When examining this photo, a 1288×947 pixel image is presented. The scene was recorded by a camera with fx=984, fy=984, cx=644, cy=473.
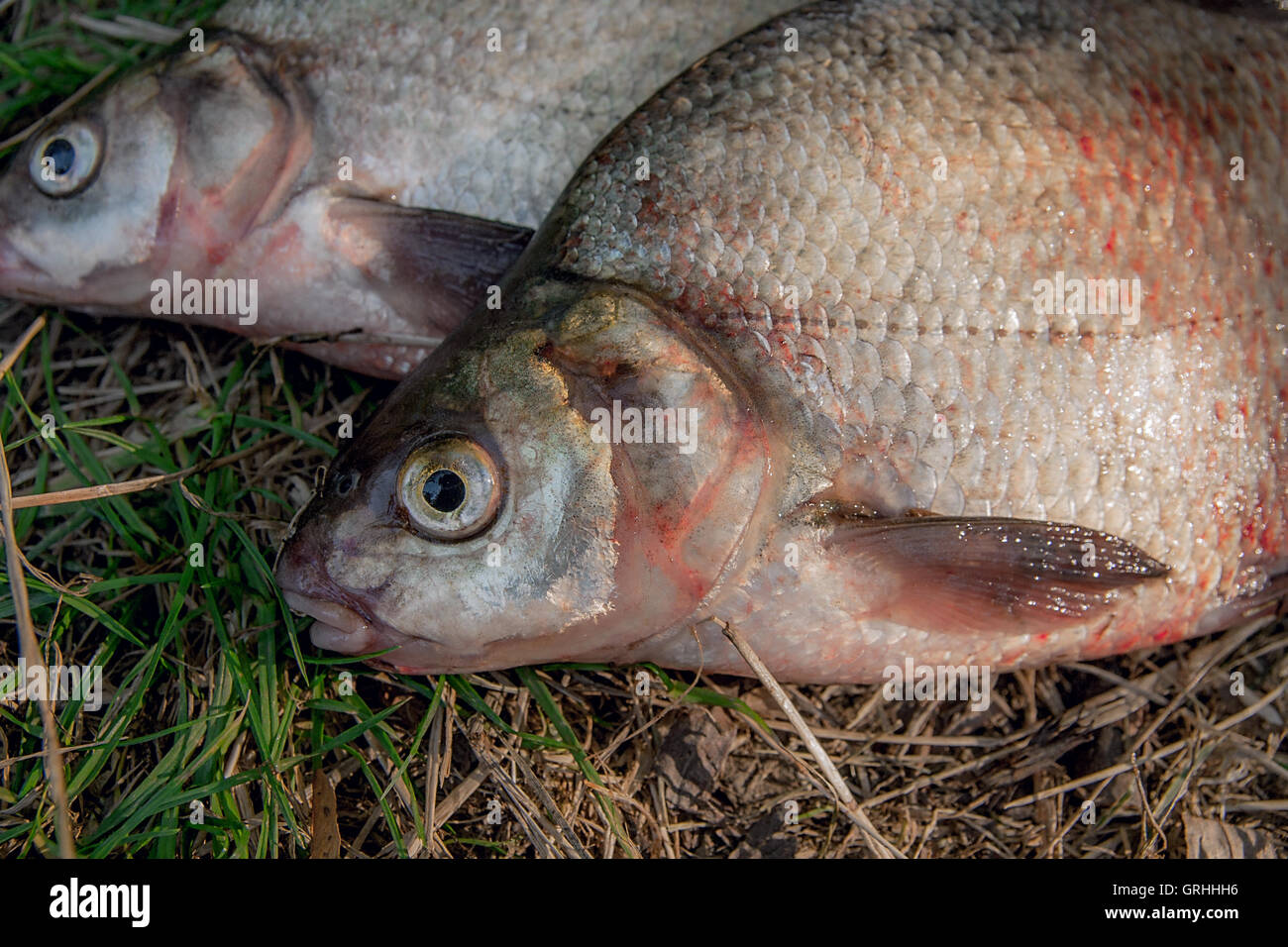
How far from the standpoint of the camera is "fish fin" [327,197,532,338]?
3.01 metres

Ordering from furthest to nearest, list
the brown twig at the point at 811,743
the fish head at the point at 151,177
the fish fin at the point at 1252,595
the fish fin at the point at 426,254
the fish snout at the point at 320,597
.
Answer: the fish head at the point at 151,177
the fish fin at the point at 426,254
the fish fin at the point at 1252,595
the brown twig at the point at 811,743
the fish snout at the point at 320,597

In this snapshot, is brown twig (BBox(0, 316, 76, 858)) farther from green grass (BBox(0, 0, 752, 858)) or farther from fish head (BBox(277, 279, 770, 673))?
fish head (BBox(277, 279, 770, 673))

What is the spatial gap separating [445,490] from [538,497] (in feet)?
0.70

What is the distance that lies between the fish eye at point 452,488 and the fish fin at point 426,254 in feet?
2.68

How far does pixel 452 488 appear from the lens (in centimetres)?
220

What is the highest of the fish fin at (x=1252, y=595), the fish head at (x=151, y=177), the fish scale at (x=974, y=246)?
the fish head at (x=151, y=177)

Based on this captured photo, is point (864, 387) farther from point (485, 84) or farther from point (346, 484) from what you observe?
point (485, 84)

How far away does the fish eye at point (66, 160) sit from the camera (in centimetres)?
318

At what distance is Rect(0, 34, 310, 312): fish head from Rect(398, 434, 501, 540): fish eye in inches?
59.9

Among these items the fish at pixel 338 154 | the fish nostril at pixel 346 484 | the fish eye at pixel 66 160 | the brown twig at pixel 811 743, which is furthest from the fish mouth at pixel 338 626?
the fish eye at pixel 66 160

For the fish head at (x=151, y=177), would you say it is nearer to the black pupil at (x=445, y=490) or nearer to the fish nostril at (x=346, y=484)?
the fish nostril at (x=346, y=484)
